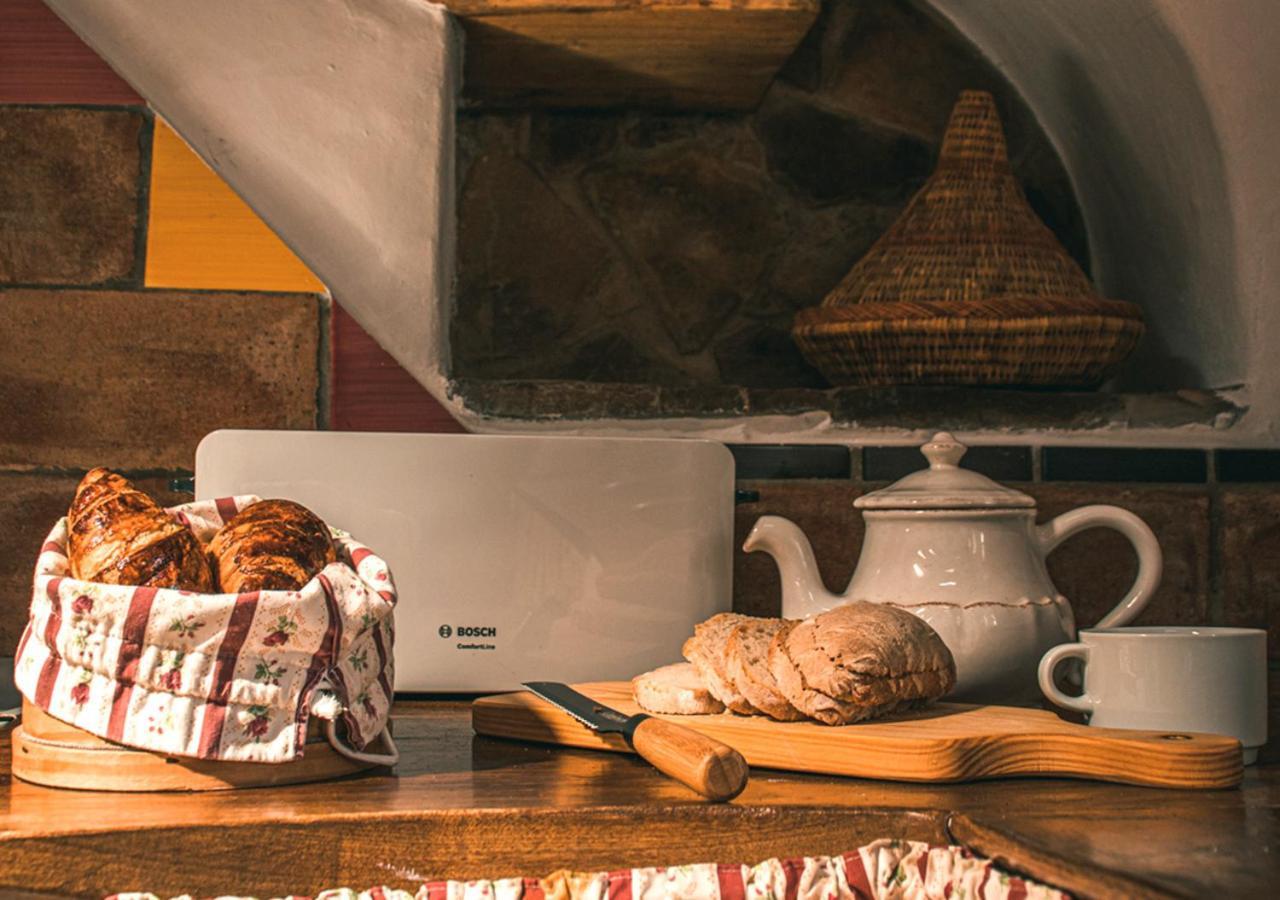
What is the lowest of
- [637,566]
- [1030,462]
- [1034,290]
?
[637,566]

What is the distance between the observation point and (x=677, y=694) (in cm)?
99

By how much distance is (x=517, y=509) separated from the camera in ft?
3.97

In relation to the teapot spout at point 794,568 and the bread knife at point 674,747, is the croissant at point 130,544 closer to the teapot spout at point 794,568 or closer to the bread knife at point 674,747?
the bread knife at point 674,747

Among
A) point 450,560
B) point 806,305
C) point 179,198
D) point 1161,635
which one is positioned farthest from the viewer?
point 806,305

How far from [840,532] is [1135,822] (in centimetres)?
70

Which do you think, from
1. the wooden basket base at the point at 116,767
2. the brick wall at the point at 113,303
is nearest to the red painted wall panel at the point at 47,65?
the brick wall at the point at 113,303

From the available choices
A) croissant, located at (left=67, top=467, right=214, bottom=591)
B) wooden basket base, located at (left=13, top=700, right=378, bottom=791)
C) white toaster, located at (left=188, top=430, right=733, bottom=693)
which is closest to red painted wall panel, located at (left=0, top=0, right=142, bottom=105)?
white toaster, located at (left=188, top=430, right=733, bottom=693)

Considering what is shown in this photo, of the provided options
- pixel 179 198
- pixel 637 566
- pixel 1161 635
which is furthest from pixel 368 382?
pixel 1161 635

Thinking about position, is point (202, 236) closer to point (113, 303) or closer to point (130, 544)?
point (113, 303)

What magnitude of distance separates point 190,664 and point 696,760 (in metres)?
0.28

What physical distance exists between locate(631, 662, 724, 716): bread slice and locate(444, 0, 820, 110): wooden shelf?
2.18 ft

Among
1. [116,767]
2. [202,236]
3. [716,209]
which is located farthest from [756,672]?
[716,209]

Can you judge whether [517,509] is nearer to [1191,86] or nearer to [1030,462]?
[1030,462]

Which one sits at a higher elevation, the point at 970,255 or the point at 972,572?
the point at 970,255
